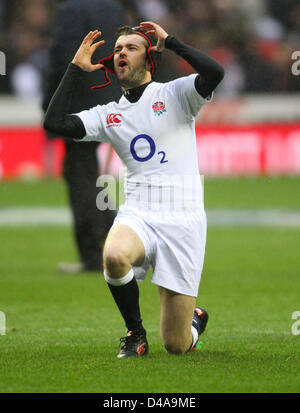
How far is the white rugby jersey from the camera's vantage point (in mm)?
5348

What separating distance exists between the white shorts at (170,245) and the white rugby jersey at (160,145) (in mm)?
84

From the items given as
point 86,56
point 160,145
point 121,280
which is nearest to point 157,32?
point 86,56

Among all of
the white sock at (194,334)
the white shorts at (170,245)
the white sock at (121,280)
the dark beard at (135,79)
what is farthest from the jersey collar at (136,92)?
the white sock at (194,334)

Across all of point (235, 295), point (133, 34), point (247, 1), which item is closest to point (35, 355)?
point (133, 34)

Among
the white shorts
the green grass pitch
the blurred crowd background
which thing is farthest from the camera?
the blurred crowd background

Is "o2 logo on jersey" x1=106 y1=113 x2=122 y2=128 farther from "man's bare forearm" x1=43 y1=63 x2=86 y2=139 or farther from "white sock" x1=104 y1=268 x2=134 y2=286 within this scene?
"white sock" x1=104 y1=268 x2=134 y2=286

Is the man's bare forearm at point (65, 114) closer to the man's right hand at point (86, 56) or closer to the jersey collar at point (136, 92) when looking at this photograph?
the man's right hand at point (86, 56)

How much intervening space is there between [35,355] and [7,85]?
13019mm

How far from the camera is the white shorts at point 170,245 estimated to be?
5.28 m

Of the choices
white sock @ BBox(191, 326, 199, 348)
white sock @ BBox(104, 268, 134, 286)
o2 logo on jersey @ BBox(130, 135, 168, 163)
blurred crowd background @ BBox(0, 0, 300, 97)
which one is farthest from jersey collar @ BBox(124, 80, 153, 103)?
blurred crowd background @ BBox(0, 0, 300, 97)

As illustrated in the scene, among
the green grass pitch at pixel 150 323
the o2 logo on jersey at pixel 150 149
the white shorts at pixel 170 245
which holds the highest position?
the o2 logo on jersey at pixel 150 149

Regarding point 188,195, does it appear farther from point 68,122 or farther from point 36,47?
point 36,47

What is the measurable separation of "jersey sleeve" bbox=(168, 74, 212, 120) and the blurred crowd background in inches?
458

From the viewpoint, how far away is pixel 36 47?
1789 centimetres
